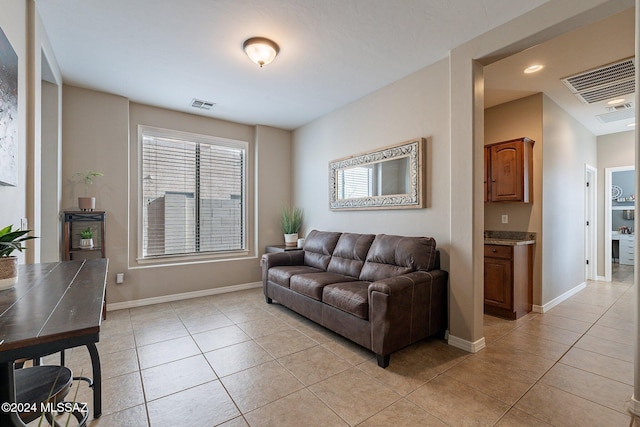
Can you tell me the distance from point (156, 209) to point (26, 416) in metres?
3.61

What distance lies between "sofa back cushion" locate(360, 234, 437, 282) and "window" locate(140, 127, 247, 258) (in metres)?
2.63

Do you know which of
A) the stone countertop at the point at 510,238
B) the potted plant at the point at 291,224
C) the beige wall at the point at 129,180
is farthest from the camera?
the potted plant at the point at 291,224

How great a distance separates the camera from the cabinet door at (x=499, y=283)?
11.1ft

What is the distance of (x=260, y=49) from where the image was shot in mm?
2654

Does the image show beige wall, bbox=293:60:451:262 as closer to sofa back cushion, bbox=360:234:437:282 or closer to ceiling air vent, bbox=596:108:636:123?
sofa back cushion, bbox=360:234:437:282

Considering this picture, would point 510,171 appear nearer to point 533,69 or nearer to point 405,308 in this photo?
point 533,69

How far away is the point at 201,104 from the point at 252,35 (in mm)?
1888

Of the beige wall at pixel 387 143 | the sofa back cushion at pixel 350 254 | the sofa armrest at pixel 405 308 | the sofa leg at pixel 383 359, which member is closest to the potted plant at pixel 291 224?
the beige wall at pixel 387 143

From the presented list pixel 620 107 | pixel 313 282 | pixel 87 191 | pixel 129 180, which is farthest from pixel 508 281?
pixel 87 191

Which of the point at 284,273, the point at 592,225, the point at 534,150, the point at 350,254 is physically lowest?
the point at 284,273

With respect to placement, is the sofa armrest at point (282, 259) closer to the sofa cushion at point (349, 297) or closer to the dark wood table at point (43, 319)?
the sofa cushion at point (349, 297)

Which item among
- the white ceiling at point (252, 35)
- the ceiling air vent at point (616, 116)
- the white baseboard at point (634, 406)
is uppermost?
the white ceiling at point (252, 35)

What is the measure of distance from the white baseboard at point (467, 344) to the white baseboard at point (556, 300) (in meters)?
1.53

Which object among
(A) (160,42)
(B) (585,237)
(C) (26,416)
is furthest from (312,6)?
(B) (585,237)
